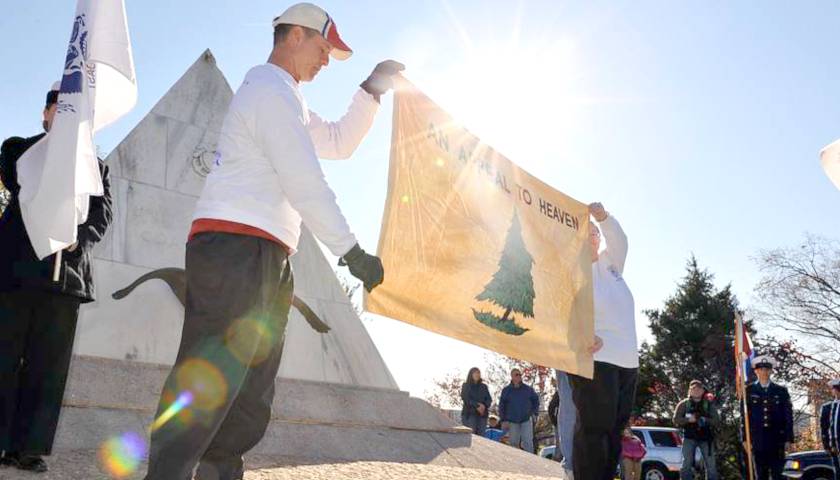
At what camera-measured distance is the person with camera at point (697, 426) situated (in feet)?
38.2

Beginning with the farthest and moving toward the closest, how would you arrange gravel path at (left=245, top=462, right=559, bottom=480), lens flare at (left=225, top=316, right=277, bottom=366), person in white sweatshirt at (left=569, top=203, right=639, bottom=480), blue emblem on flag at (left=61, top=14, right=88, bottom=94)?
gravel path at (left=245, top=462, right=559, bottom=480), person in white sweatshirt at (left=569, top=203, right=639, bottom=480), blue emblem on flag at (left=61, top=14, right=88, bottom=94), lens flare at (left=225, top=316, right=277, bottom=366)

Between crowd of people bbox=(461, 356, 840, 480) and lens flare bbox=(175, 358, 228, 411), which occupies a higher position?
crowd of people bbox=(461, 356, 840, 480)

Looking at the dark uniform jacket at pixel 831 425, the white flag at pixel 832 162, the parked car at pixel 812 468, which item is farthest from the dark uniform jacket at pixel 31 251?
the parked car at pixel 812 468

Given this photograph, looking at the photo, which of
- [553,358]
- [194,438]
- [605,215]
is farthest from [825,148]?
[194,438]

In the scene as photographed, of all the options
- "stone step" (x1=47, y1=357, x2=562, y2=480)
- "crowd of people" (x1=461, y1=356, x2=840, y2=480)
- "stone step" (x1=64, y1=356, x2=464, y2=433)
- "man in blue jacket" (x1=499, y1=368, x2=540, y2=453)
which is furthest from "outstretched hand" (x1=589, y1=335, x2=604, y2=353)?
"man in blue jacket" (x1=499, y1=368, x2=540, y2=453)

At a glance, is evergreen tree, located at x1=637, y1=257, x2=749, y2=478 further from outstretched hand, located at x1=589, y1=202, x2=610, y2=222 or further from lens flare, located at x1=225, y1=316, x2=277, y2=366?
lens flare, located at x1=225, y1=316, x2=277, y2=366

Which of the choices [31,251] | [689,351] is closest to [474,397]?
[31,251]

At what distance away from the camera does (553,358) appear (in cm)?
500

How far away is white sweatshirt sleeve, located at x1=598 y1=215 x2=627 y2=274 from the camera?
A: 5.41m

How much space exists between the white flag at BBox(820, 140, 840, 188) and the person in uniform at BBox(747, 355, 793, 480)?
708 cm

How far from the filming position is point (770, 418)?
1026 cm

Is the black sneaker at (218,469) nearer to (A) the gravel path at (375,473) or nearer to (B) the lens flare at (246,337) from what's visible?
(B) the lens flare at (246,337)

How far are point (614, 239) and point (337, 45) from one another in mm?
2813

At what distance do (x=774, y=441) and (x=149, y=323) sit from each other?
7.69 meters
